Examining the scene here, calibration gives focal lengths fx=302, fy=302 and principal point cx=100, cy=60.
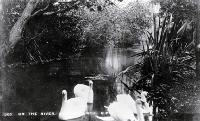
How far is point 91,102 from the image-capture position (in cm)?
285

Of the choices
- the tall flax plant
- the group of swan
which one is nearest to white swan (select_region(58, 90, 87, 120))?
the group of swan

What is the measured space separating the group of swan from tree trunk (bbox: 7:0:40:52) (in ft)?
2.13

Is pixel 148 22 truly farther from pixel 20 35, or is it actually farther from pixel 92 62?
pixel 20 35

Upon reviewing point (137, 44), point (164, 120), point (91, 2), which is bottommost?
point (164, 120)

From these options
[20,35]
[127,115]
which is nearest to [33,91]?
[20,35]

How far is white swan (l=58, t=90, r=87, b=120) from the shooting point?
108 inches

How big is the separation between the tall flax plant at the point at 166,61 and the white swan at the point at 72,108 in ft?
1.92

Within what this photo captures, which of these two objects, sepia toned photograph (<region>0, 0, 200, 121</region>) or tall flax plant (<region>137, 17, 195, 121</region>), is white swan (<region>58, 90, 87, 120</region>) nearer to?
sepia toned photograph (<region>0, 0, 200, 121</region>)

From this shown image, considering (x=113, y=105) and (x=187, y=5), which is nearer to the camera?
(x=113, y=105)

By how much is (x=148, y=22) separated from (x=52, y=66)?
1.00 meters

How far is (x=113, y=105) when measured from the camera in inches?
107

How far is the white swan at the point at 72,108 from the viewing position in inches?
108

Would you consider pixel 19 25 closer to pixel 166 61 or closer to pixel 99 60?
pixel 99 60

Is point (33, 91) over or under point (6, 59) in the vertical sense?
under
